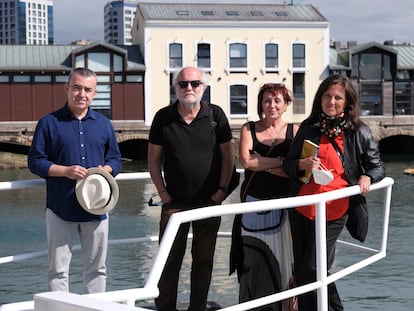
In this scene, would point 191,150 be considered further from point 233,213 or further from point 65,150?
point 233,213

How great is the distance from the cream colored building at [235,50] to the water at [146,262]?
2161 centimetres

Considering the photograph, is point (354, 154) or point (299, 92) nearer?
point (354, 154)

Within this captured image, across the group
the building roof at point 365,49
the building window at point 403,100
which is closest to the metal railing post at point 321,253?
the building roof at point 365,49

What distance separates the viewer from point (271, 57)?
4356cm

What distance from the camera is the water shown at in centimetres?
870

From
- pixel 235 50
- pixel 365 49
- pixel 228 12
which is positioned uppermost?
pixel 228 12

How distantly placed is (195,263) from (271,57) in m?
39.8

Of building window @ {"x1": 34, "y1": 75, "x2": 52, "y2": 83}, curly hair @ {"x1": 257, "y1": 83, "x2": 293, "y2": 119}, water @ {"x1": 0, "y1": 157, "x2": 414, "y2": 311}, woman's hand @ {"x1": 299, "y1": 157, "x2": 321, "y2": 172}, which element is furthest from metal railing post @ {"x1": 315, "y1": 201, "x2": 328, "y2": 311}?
building window @ {"x1": 34, "y1": 75, "x2": 52, "y2": 83}

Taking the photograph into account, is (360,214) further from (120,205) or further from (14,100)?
(14,100)

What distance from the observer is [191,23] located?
42594mm

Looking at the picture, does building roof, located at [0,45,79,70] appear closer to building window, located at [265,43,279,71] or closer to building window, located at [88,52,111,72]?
building window, located at [88,52,111,72]

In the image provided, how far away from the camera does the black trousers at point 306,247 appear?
3945mm

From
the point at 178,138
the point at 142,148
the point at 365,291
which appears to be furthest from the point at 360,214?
the point at 142,148

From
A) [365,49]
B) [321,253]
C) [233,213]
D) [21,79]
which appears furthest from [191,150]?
[365,49]
